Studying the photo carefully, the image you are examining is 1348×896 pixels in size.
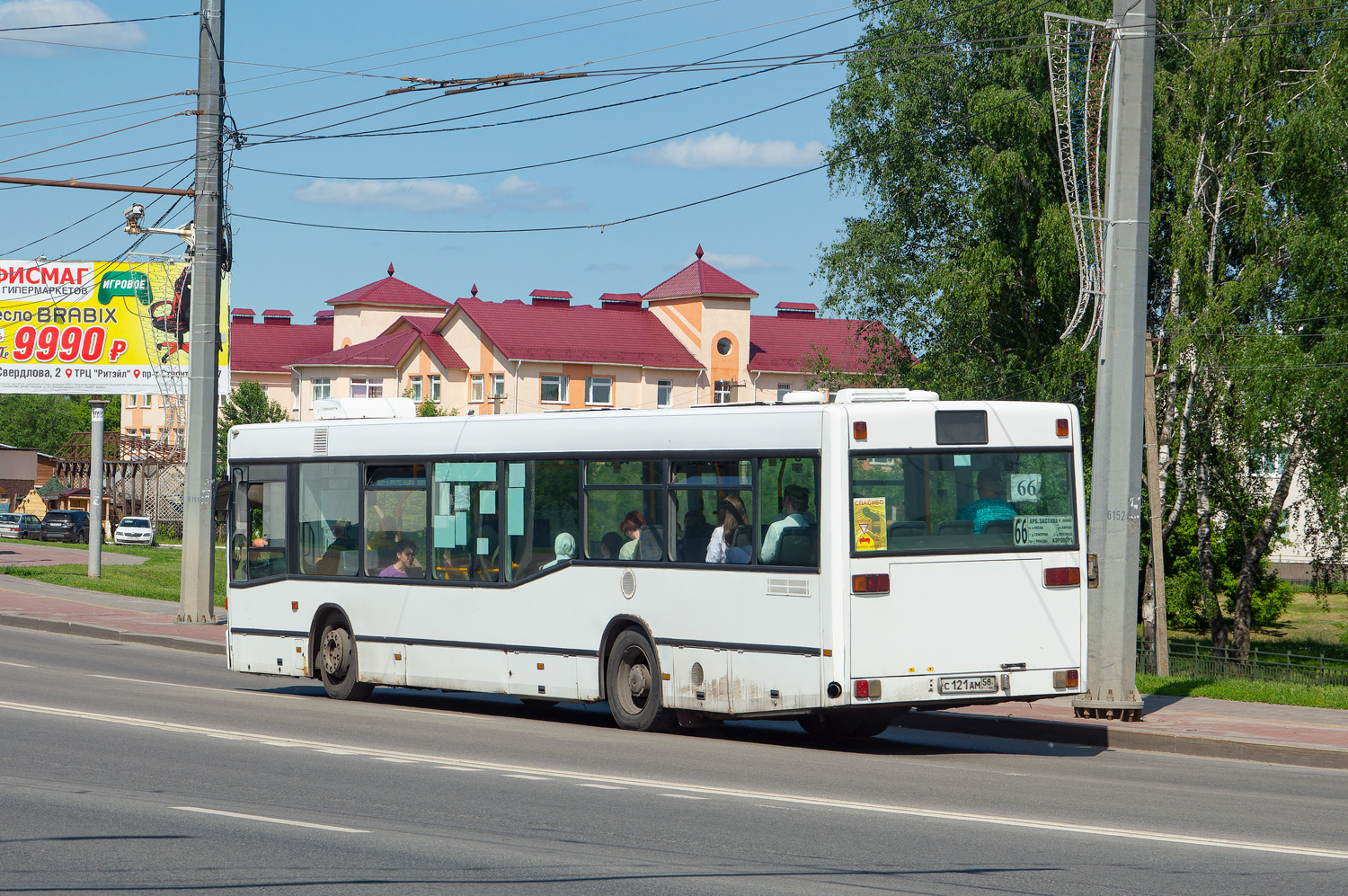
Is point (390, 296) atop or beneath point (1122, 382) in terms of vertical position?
atop

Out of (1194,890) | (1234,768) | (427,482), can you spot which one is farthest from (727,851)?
(427,482)

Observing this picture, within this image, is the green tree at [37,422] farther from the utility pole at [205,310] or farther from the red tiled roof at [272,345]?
the utility pole at [205,310]

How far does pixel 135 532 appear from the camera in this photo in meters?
72.1

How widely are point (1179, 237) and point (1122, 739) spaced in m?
20.1

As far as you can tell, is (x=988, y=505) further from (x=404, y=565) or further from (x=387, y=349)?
(x=387, y=349)

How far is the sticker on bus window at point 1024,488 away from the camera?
12.9 meters

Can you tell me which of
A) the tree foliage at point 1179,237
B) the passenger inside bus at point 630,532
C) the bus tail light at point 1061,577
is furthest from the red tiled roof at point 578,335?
the bus tail light at point 1061,577

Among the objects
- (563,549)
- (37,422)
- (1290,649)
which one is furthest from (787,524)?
(37,422)

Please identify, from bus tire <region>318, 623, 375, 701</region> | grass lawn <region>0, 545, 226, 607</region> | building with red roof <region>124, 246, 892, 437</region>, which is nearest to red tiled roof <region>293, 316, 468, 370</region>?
building with red roof <region>124, 246, 892, 437</region>

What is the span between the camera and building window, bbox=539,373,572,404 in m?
83.8

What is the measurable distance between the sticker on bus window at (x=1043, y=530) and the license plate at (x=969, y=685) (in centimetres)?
112

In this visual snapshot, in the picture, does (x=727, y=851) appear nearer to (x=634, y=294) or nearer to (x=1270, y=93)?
(x=1270, y=93)

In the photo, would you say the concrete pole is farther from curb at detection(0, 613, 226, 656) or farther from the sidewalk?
the sidewalk

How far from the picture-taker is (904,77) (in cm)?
3641
